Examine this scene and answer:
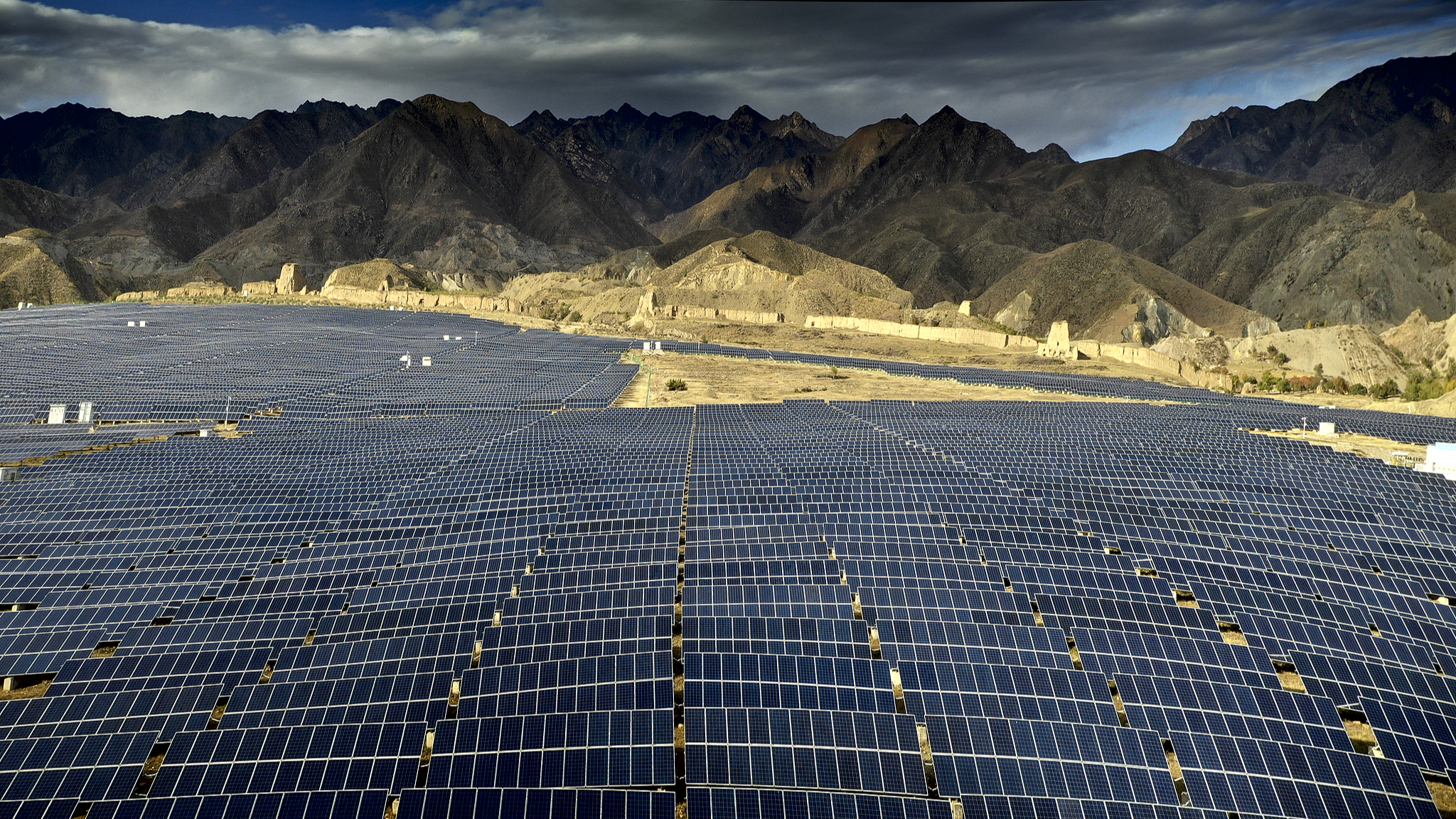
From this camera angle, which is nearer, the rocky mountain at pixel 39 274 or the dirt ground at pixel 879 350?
the dirt ground at pixel 879 350

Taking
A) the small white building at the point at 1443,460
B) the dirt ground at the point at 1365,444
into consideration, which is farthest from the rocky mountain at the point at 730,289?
the small white building at the point at 1443,460

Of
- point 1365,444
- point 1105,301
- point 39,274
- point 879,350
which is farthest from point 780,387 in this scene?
point 39,274

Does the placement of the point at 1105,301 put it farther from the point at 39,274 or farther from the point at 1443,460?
the point at 39,274

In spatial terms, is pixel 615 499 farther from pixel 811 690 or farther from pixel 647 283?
pixel 647 283

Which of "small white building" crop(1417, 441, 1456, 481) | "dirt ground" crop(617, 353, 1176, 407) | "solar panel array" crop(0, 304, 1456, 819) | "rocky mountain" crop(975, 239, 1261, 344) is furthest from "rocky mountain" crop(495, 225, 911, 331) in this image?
"small white building" crop(1417, 441, 1456, 481)

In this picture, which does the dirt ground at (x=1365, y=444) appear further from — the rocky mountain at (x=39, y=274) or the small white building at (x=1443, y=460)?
the rocky mountain at (x=39, y=274)

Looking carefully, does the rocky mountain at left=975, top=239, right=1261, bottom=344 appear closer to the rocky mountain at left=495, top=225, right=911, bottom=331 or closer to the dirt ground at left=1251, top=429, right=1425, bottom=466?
the rocky mountain at left=495, top=225, right=911, bottom=331

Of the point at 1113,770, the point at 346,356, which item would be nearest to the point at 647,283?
the point at 346,356

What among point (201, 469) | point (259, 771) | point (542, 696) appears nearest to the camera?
point (259, 771)
